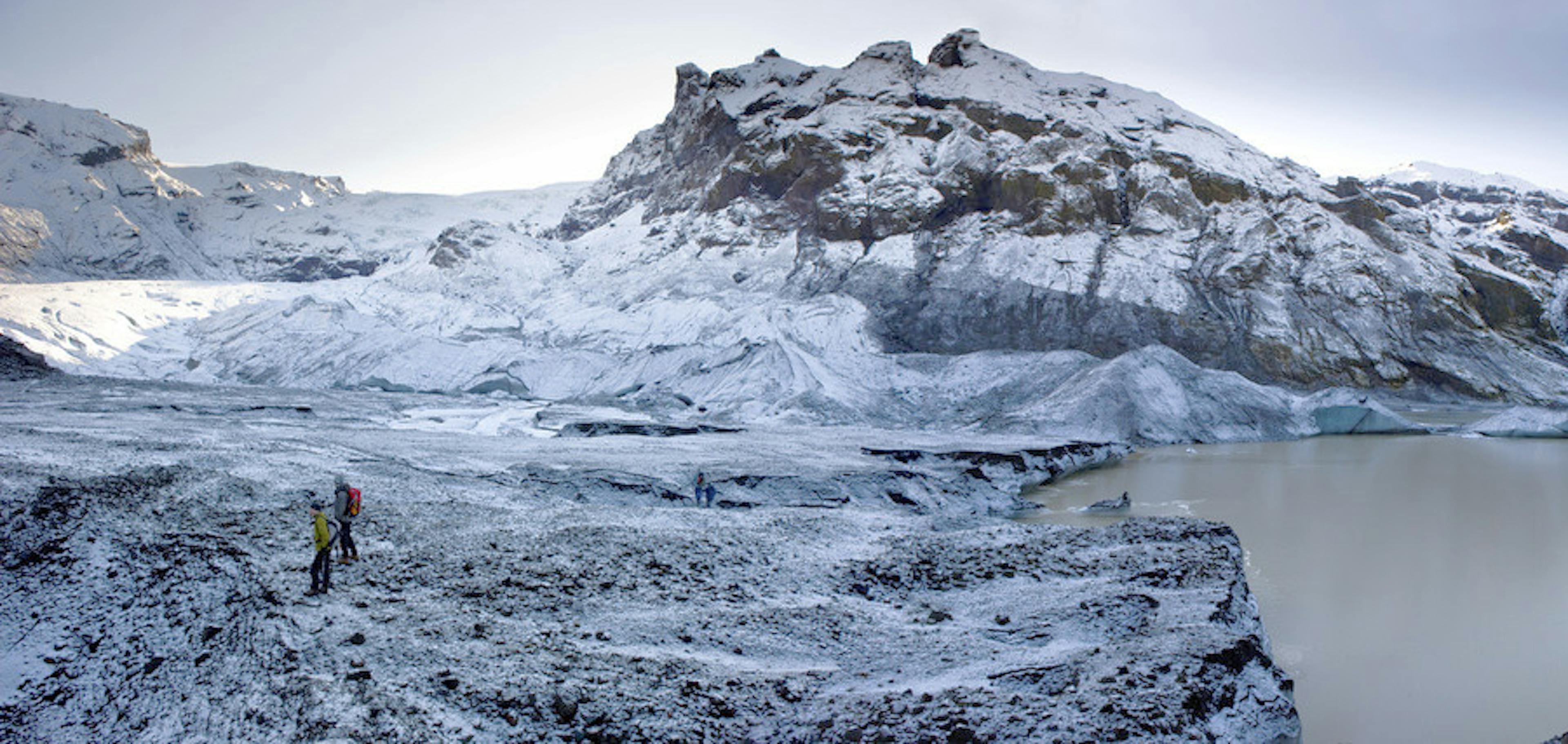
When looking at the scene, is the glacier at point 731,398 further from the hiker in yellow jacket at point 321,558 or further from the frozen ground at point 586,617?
the hiker in yellow jacket at point 321,558

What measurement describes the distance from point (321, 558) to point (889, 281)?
136 feet

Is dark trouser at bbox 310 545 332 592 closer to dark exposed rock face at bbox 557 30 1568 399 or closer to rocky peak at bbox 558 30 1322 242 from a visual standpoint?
dark exposed rock face at bbox 557 30 1568 399

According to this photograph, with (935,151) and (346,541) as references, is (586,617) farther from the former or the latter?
(935,151)

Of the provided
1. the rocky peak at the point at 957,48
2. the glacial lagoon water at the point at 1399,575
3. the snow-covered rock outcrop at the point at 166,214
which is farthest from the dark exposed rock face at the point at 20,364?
the rocky peak at the point at 957,48

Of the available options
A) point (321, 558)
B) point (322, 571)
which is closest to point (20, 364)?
point (322, 571)

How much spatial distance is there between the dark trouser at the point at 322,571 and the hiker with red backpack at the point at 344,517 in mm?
776

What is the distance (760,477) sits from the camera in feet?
51.9

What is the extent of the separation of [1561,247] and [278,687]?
6880 cm

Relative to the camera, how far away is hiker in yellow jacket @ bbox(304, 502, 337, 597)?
7.77m

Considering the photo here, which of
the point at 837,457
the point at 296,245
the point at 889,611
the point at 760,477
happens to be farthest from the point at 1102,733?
the point at 296,245

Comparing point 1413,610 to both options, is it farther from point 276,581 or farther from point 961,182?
point 961,182

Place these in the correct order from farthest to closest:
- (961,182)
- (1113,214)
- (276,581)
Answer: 1. (961,182)
2. (1113,214)
3. (276,581)

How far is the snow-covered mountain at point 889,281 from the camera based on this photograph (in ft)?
116

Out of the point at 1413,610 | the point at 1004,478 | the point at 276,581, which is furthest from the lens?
the point at 1004,478
